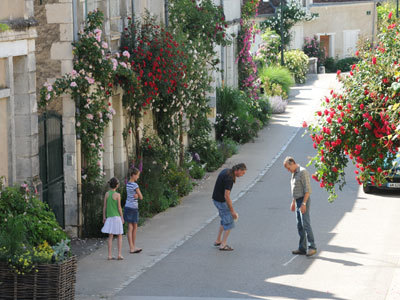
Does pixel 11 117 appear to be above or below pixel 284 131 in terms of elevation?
→ above

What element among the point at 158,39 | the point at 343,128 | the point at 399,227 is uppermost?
the point at 158,39

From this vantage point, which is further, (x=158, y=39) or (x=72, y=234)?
(x=158, y=39)

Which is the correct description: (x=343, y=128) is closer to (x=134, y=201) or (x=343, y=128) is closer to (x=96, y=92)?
(x=134, y=201)

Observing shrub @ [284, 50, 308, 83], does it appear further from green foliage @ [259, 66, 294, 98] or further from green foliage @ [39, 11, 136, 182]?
green foliage @ [39, 11, 136, 182]

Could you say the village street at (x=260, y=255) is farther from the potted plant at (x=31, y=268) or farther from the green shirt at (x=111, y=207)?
the potted plant at (x=31, y=268)

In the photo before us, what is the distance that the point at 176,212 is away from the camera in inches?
792

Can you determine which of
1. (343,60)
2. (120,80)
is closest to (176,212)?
(120,80)

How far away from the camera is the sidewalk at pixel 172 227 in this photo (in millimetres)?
14102

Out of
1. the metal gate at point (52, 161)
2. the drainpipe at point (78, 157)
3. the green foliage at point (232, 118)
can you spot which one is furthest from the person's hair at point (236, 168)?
the green foliage at point (232, 118)

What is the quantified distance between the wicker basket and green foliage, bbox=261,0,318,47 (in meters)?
40.9

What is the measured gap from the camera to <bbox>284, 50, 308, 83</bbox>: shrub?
47812 millimetres

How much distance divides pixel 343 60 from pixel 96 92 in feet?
130

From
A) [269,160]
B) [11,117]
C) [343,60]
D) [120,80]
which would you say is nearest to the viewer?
[11,117]

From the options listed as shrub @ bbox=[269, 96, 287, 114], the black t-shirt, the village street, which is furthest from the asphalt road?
shrub @ bbox=[269, 96, 287, 114]
